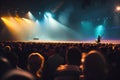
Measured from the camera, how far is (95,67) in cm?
254

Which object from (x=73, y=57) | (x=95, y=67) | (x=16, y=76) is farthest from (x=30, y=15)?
(x=16, y=76)

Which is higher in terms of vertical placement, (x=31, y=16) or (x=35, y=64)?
(x=31, y=16)

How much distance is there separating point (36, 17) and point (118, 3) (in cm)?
945

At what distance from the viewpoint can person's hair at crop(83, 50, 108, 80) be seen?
2463 mm

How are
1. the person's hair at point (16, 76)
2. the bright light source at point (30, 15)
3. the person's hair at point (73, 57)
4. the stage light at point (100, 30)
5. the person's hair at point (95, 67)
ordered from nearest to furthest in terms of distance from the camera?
the person's hair at point (16, 76) → the person's hair at point (95, 67) → the person's hair at point (73, 57) → the bright light source at point (30, 15) → the stage light at point (100, 30)

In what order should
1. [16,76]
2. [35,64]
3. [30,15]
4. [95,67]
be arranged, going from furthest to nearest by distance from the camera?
[30,15]
[35,64]
[95,67]
[16,76]

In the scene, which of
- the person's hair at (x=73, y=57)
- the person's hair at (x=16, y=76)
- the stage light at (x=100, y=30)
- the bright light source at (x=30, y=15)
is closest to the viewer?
the person's hair at (x=16, y=76)

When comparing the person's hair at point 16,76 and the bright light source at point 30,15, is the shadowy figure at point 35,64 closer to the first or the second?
the person's hair at point 16,76

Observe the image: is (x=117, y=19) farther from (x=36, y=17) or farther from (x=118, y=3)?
(x=36, y=17)

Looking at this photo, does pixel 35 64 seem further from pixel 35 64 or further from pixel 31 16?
pixel 31 16

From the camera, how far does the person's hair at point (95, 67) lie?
2463mm

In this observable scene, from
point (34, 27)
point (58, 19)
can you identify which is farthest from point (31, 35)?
point (58, 19)

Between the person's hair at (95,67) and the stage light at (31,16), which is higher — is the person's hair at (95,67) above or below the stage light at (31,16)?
below

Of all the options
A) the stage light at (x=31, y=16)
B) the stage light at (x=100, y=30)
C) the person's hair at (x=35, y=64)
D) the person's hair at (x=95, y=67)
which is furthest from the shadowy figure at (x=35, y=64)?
the stage light at (x=100, y=30)
